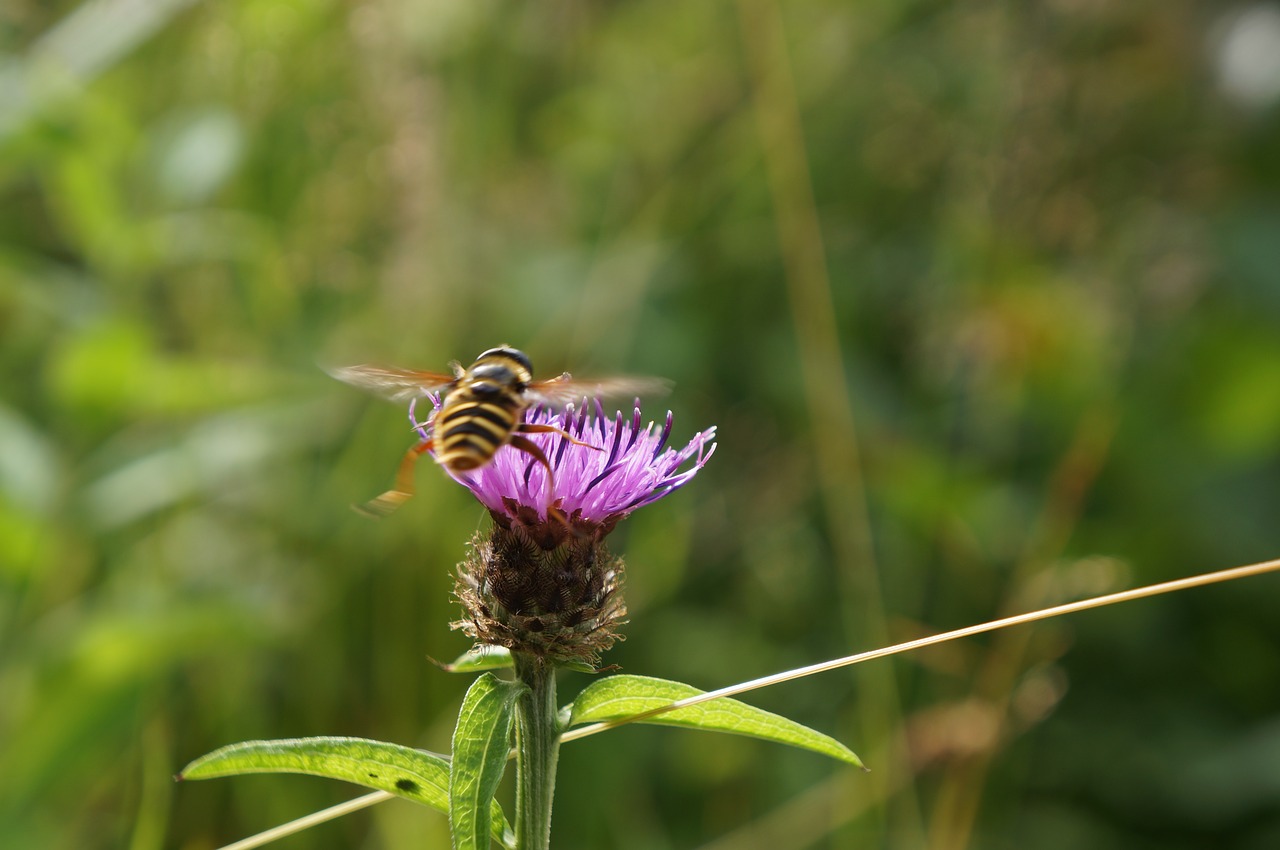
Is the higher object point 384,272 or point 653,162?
point 653,162

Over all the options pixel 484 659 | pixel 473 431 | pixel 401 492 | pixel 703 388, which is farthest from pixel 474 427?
pixel 703 388

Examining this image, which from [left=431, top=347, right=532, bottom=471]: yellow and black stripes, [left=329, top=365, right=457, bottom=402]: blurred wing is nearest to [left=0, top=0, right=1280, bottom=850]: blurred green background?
[left=329, top=365, right=457, bottom=402]: blurred wing

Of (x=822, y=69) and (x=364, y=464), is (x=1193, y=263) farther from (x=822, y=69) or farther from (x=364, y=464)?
(x=364, y=464)

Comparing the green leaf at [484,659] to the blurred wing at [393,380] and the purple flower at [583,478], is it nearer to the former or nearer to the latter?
the purple flower at [583,478]

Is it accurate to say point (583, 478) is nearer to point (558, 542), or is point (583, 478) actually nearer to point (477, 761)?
point (558, 542)

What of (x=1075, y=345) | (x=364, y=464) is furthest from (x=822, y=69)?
(x=364, y=464)
